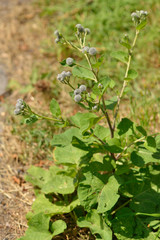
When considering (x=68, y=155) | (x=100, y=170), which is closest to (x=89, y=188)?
(x=100, y=170)

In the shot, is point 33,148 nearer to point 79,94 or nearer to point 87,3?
point 79,94

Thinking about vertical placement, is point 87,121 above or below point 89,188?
above

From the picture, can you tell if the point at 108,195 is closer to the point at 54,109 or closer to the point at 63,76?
the point at 54,109

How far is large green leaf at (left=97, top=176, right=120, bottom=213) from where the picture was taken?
1854 mm

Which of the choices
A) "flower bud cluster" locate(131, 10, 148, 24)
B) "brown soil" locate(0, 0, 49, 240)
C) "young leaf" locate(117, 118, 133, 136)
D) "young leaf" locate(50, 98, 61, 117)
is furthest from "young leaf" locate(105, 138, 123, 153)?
"brown soil" locate(0, 0, 49, 240)

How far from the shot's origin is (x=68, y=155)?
2.27 m

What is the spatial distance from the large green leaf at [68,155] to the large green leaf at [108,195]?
0.29 meters

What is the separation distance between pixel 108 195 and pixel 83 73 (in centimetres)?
78

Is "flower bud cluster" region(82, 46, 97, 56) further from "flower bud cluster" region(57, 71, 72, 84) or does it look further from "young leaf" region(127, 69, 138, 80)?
"young leaf" region(127, 69, 138, 80)

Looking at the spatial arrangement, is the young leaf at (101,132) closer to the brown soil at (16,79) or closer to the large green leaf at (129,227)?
the large green leaf at (129,227)

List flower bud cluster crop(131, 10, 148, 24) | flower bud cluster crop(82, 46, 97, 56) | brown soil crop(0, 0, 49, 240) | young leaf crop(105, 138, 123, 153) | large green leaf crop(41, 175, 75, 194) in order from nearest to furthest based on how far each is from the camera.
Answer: flower bud cluster crop(82, 46, 97, 56) < flower bud cluster crop(131, 10, 148, 24) < young leaf crop(105, 138, 123, 153) < large green leaf crop(41, 175, 75, 194) < brown soil crop(0, 0, 49, 240)

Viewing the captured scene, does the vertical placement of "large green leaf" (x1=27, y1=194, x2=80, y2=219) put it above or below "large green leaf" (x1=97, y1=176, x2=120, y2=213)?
below

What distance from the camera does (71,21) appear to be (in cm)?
436

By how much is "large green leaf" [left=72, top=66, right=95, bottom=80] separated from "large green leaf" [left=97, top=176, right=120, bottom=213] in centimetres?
66
